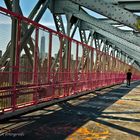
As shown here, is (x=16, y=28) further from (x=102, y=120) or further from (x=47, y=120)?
(x=102, y=120)

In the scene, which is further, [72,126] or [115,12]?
[115,12]

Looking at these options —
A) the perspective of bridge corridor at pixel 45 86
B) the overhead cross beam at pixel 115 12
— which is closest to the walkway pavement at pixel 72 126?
the perspective of bridge corridor at pixel 45 86

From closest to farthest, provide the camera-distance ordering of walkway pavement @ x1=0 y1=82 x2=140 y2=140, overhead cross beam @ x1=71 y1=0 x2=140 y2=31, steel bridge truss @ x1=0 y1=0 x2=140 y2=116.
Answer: walkway pavement @ x1=0 y1=82 x2=140 y2=140
steel bridge truss @ x1=0 y1=0 x2=140 y2=116
overhead cross beam @ x1=71 y1=0 x2=140 y2=31

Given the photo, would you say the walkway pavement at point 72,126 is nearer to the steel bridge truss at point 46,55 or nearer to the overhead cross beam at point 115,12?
the steel bridge truss at point 46,55

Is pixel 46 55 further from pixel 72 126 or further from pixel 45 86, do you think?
pixel 72 126

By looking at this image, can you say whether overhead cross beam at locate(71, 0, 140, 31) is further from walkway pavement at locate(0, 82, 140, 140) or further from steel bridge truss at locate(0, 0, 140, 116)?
walkway pavement at locate(0, 82, 140, 140)

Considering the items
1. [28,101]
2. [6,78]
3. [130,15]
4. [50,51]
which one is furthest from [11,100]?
[130,15]

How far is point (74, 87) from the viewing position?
16.7 metres

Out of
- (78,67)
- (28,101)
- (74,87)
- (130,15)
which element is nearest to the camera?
(28,101)

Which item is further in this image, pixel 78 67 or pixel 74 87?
pixel 78 67

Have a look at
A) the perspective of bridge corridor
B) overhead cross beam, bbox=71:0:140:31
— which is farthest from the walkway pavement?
overhead cross beam, bbox=71:0:140:31

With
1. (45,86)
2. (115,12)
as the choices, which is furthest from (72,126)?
(115,12)

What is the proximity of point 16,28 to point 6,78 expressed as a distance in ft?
5.16

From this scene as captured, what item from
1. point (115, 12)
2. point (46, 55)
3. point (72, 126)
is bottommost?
point (72, 126)
